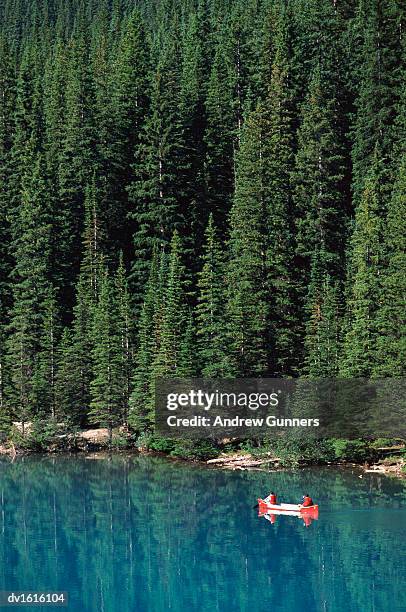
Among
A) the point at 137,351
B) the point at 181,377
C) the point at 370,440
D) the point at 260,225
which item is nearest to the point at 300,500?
the point at 370,440

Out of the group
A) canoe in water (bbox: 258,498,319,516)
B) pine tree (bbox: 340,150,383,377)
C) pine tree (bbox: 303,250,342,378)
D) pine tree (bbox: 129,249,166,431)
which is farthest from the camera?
pine tree (bbox: 129,249,166,431)

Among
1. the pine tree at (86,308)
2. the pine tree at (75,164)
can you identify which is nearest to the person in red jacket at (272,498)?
the pine tree at (86,308)

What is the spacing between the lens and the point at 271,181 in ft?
288

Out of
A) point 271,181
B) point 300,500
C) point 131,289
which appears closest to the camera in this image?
point 300,500

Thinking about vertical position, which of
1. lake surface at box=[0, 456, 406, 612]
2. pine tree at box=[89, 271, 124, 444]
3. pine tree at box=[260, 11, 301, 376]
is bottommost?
lake surface at box=[0, 456, 406, 612]

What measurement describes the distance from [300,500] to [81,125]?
181 feet

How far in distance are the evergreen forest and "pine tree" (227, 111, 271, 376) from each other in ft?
0.54

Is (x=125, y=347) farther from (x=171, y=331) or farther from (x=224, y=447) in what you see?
(x=224, y=447)

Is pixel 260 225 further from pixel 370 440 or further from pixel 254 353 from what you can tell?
pixel 370 440

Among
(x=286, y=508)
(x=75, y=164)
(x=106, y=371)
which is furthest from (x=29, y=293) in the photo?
(x=286, y=508)

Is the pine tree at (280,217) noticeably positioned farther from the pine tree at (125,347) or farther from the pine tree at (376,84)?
the pine tree at (125,347)

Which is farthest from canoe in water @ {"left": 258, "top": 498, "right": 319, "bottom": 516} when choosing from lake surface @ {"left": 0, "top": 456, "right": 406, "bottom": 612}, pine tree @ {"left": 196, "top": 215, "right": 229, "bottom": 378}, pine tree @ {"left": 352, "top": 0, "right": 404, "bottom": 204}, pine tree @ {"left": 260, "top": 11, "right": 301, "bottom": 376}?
pine tree @ {"left": 352, "top": 0, "right": 404, "bottom": 204}

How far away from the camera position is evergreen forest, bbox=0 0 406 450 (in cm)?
7644

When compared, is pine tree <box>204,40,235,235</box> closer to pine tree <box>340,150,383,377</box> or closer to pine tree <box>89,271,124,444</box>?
pine tree <box>89,271,124,444</box>
